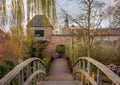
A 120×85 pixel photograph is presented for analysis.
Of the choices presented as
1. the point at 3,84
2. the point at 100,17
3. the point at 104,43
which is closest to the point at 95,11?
the point at 100,17

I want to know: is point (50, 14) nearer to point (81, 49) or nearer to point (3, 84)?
point (3, 84)

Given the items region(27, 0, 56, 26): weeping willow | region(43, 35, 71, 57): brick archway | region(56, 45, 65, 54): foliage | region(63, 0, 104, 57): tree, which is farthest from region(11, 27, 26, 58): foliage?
region(56, 45, 65, 54): foliage

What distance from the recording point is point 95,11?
22.2m

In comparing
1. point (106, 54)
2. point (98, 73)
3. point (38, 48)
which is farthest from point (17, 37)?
point (38, 48)

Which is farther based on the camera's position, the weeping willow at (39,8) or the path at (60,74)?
the path at (60,74)

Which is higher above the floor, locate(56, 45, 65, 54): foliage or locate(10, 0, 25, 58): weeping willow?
locate(10, 0, 25, 58): weeping willow

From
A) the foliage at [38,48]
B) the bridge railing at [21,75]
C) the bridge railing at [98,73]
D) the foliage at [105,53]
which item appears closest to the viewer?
the bridge railing at [21,75]

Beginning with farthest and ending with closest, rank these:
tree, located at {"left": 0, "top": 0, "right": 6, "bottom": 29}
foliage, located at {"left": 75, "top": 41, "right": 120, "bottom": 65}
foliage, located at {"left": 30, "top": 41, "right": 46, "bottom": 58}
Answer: foliage, located at {"left": 30, "top": 41, "right": 46, "bottom": 58} → foliage, located at {"left": 75, "top": 41, "right": 120, "bottom": 65} → tree, located at {"left": 0, "top": 0, "right": 6, "bottom": 29}

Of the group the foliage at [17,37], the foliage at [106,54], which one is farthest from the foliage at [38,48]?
the foliage at [17,37]

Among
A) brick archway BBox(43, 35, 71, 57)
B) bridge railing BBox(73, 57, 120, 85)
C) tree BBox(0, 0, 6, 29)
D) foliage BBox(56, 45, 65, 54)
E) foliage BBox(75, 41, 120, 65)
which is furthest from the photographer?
foliage BBox(56, 45, 65, 54)

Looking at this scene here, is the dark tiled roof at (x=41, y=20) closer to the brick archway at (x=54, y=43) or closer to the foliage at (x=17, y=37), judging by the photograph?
the foliage at (x=17, y=37)

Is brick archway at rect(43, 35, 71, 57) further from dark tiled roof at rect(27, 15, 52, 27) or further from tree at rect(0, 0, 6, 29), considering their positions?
tree at rect(0, 0, 6, 29)

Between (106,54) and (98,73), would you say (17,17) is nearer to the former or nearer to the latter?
(98,73)

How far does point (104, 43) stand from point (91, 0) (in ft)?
16.2
